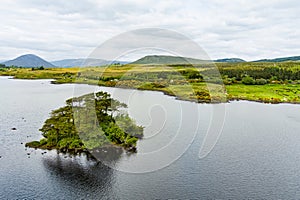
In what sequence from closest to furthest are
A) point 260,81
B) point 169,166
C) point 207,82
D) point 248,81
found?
point 169,166 → point 207,82 → point 260,81 → point 248,81

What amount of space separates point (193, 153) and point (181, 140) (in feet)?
16.7

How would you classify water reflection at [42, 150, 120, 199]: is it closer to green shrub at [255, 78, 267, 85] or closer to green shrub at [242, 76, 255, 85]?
green shrub at [242, 76, 255, 85]

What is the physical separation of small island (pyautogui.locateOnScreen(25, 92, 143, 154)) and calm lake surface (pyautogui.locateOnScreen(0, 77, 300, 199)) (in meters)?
1.99

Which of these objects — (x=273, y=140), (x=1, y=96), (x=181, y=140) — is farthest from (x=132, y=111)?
(x=1, y=96)

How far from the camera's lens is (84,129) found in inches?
1449

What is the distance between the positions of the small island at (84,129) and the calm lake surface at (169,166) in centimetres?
199

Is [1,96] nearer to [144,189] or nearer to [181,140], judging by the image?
[181,140]

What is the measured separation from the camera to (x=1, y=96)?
76.6 m

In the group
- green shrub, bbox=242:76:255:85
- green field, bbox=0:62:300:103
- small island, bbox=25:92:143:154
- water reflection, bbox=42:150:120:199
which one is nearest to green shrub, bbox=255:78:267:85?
green field, bbox=0:62:300:103

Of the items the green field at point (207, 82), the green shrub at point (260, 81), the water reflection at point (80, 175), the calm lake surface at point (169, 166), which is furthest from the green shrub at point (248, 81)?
the water reflection at point (80, 175)

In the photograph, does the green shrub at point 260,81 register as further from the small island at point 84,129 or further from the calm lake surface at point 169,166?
the small island at point 84,129

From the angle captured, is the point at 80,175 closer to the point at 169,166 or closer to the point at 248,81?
the point at 169,166

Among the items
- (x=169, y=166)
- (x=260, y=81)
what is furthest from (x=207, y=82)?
(x=169, y=166)

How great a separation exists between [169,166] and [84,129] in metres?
12.1
